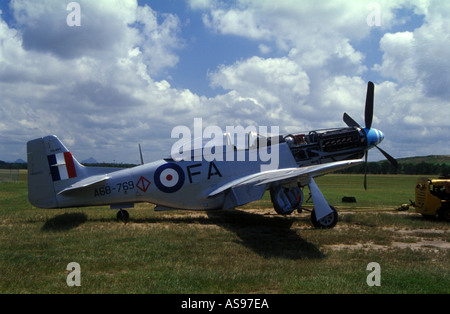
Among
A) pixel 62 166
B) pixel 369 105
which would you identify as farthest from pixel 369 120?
pixel 62 166

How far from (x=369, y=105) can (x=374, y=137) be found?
1.48m

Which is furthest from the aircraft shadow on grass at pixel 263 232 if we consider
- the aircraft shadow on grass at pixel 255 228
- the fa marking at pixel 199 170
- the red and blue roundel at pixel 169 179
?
the fa marking at pixel 199 170

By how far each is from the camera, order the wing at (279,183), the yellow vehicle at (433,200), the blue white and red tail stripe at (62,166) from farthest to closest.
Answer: the yellow vehicle at (433,200)
the blue white and red tail stripe at (62,166)
the wing at (279,183)

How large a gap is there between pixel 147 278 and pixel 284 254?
9.95ft

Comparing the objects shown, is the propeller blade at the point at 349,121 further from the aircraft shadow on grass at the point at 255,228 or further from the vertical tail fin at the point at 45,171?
the vertical tail fin at the point at 45,171

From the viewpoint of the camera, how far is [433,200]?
12.4 meters

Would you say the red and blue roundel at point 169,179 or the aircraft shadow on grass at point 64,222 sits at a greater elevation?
the red and blue roundel at point 169,179

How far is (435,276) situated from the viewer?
5.71 meters

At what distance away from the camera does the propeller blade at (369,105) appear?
12898 millimetres

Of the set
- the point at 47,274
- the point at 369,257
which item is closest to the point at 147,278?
the point at 47,274

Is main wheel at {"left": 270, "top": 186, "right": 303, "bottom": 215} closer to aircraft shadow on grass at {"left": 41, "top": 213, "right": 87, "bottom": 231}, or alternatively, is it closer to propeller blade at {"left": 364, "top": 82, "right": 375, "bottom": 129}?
propeller blade at {"left": 364, "top": 82, "right": 375, "bottom": 129}

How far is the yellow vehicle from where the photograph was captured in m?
12.2

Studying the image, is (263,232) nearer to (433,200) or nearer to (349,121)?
(349,121)

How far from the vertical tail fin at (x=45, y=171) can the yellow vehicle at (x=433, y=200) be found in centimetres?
1285
